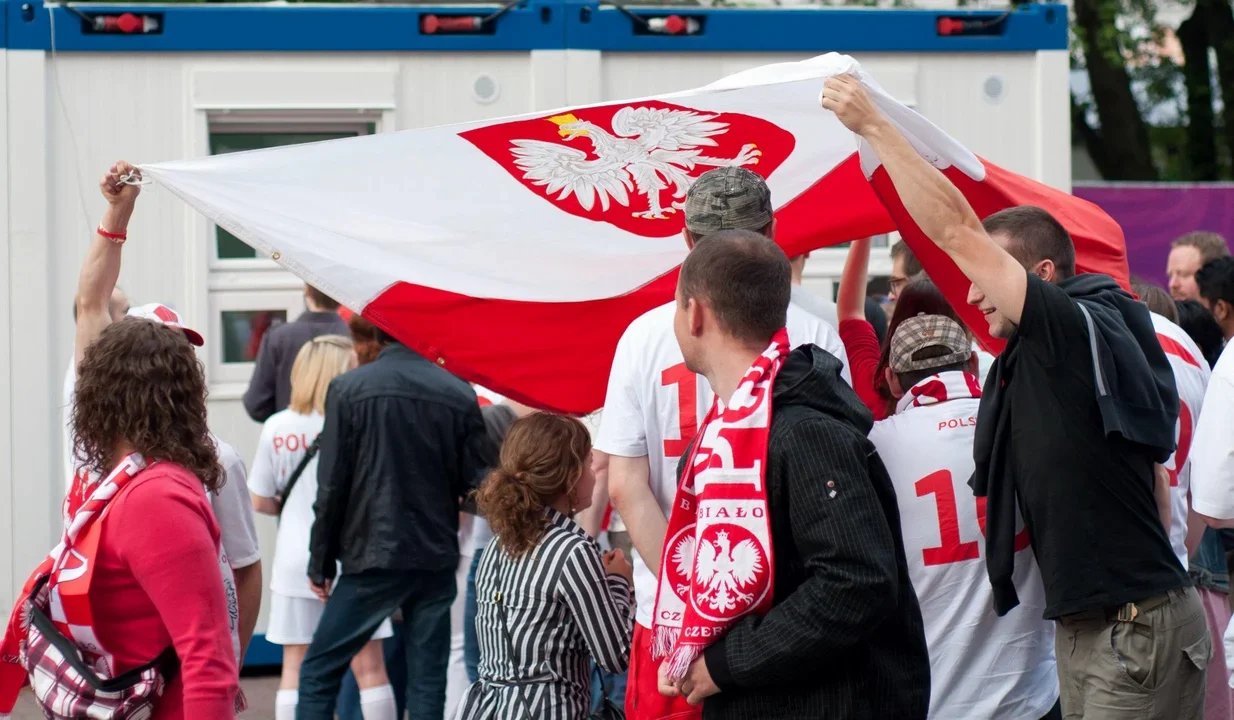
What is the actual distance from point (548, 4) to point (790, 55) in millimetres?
1208

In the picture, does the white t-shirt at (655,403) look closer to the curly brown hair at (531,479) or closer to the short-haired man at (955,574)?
the short-haired man at (955,574)

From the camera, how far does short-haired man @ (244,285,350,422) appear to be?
7000mm

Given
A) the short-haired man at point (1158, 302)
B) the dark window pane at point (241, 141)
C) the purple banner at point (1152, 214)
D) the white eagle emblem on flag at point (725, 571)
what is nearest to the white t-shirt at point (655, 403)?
the white eagle emblem on flag at point (725, 571)

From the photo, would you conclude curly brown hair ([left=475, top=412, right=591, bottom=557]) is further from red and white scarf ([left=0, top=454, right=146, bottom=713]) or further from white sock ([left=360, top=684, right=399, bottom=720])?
white sock ([left=360, top=684, right=399, bottom=720])

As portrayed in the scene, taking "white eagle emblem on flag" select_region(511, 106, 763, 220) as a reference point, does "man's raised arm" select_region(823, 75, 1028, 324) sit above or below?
below

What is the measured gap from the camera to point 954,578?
3.76m

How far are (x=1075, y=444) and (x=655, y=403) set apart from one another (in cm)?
98

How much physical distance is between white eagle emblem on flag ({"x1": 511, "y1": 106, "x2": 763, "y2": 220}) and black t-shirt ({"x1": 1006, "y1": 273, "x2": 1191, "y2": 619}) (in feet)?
4.43

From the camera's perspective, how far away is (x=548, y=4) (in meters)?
7.23

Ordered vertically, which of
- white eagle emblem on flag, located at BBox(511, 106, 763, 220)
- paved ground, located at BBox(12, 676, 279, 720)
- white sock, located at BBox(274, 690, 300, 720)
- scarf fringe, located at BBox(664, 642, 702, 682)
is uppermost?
white eagle emblem on flag, located at BBox(511, 106, 763, 220)

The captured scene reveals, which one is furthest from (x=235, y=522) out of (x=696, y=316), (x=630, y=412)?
(x=696, y=316)

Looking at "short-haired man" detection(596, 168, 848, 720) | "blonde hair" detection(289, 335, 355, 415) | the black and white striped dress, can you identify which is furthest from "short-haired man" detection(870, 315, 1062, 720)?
"blonde hair" detection(289, 335, 355, 415)

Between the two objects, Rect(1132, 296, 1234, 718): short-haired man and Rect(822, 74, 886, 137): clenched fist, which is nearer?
Rect(822, 74, 886, 137): clenched fist

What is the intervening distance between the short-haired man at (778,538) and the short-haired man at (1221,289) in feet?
12.6
